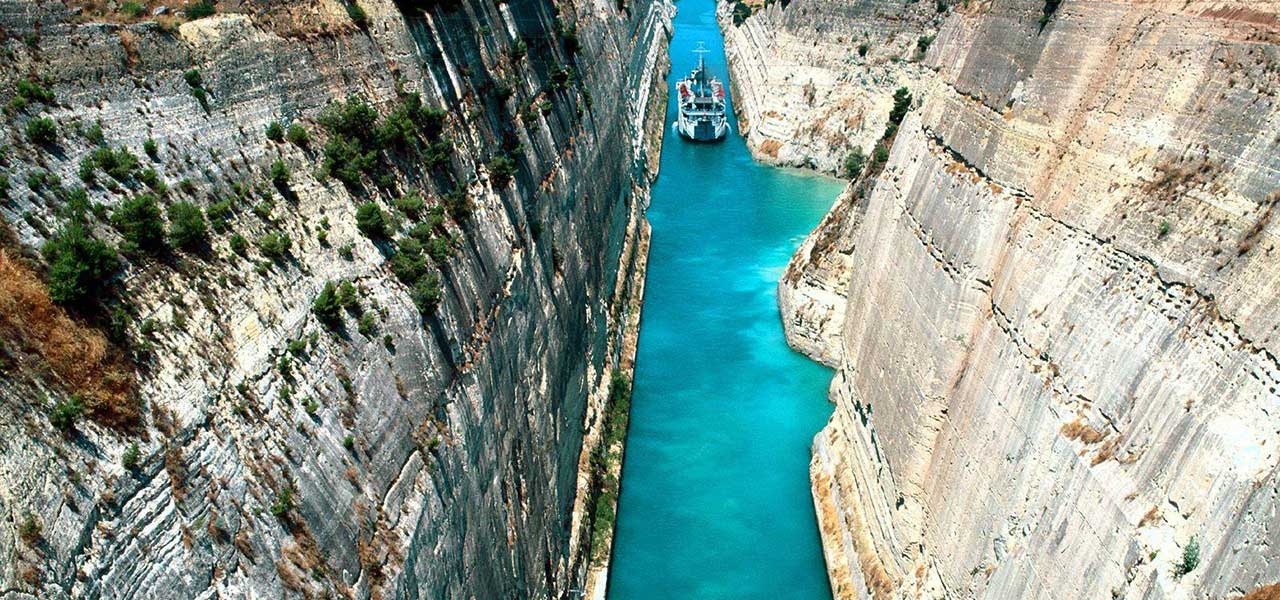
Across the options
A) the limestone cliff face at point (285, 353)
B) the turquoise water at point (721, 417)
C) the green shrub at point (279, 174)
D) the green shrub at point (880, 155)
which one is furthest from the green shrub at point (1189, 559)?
the green shrub at point (880, 155)

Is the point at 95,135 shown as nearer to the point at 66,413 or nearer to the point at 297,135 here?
the point at 297,135

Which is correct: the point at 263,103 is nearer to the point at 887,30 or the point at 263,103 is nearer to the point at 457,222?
the point at 457,222

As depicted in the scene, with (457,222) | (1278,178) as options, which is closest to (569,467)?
(457,222)

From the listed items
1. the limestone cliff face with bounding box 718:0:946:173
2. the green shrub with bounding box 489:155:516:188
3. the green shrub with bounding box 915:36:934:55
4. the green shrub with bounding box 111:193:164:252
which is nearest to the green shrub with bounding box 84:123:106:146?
the green shrub with bounding box 111:193:164:252

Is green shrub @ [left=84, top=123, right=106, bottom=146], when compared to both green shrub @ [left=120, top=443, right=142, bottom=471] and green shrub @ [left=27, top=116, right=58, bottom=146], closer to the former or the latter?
green shrub @ [left=27, top=116, right=58, bottom=146]

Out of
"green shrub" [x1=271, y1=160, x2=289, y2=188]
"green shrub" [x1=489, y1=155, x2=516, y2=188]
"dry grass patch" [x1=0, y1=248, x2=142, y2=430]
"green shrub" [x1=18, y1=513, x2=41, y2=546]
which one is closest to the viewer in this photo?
"green shrub" [x1=18, y1=513, x2=41, y2=546]

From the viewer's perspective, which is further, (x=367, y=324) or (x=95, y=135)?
(x=367, y=324)

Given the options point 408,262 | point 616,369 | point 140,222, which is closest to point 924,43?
point 616,369
